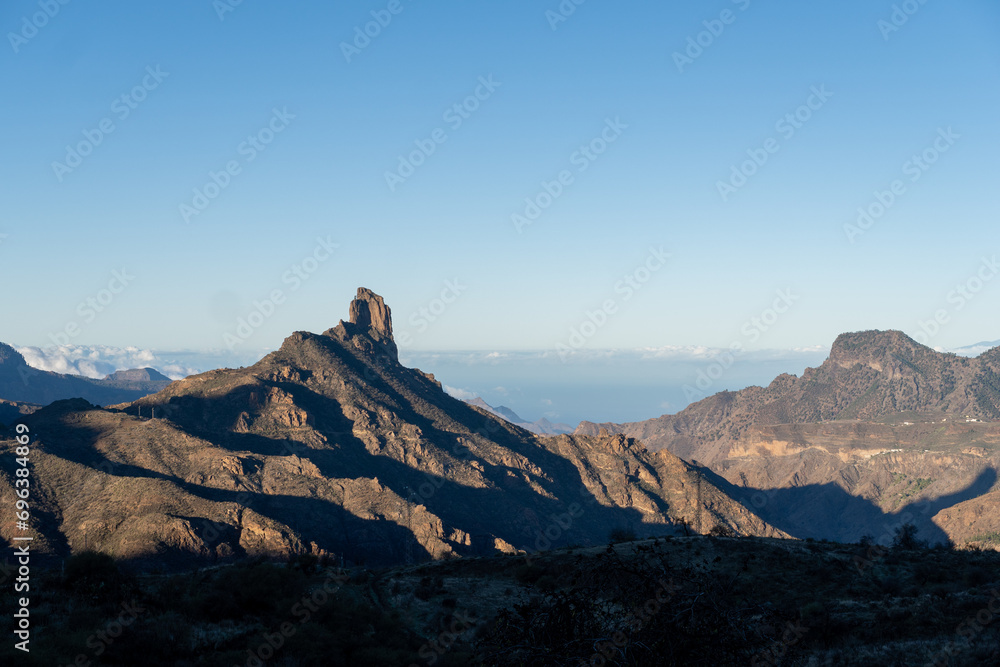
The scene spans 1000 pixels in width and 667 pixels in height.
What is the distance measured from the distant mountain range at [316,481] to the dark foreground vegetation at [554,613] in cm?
6290

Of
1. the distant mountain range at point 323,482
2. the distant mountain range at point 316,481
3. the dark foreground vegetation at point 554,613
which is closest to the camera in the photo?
the dark foreground vegetation at point 554,613

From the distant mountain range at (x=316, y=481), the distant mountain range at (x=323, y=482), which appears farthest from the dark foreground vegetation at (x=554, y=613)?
the distant mountain range at (x=316, y=481)

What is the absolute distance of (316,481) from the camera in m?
134

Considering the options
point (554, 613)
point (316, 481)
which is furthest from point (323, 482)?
point (554, 613)

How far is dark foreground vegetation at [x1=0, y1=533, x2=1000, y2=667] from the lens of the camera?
1371 centimetres

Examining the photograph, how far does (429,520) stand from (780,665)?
4539 inches

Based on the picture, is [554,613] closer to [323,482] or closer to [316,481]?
[316,481]

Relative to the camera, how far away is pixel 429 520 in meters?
127

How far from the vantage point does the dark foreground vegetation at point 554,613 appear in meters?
13.7

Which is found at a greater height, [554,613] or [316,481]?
[554,613]

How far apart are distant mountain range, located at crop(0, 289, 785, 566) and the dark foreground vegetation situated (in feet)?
206

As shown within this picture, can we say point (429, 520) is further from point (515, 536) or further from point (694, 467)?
point (694, 467)

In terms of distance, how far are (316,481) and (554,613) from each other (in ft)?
424

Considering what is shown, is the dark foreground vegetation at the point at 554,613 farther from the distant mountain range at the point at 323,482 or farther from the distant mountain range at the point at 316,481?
the distant mountain range at the point at 316,481
